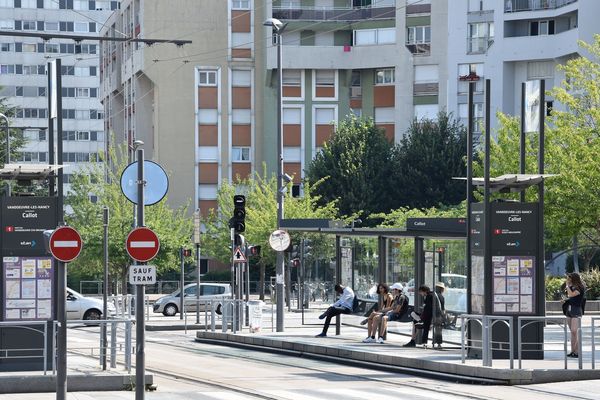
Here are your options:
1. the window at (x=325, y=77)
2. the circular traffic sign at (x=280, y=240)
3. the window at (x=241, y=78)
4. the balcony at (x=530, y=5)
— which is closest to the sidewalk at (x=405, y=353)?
the circular traffic sign at (x=280, y=240)

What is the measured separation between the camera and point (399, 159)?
253ft

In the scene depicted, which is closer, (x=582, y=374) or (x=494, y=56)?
(x=582, y=374)

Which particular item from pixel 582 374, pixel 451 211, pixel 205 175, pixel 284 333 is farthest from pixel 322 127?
pixel 582 374

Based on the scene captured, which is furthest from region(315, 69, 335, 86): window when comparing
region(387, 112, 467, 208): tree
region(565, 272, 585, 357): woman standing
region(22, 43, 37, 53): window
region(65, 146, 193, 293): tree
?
region(565, 272, 585, 357): woman standing

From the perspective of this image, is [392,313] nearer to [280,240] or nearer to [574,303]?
[574,303]

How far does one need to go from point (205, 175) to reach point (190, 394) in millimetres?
68812

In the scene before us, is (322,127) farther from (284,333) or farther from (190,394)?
(190,394)

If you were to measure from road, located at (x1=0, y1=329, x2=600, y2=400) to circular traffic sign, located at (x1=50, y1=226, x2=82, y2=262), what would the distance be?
3396mm

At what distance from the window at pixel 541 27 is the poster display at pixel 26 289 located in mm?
62179

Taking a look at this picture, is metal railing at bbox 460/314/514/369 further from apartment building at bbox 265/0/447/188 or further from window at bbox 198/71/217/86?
window at bbox 198/71/217/86

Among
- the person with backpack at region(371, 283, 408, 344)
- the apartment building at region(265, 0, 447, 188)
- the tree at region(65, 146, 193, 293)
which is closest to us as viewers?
the person with backpack at region(371, 283, 408, 344)

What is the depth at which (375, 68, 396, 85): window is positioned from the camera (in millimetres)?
86875

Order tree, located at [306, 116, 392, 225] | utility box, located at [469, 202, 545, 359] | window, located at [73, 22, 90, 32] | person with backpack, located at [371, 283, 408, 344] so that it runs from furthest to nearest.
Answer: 1. window, located at [73, 22, 90, 32]
2. tree, located at [306, 116, 392, 225]
3. person with backpack, located at [371, 283, 408, 344]
4. utility box, located at [469, 202, 545, 359]

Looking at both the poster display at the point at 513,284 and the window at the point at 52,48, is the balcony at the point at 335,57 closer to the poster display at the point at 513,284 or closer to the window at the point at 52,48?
the window at the point at 52,48
